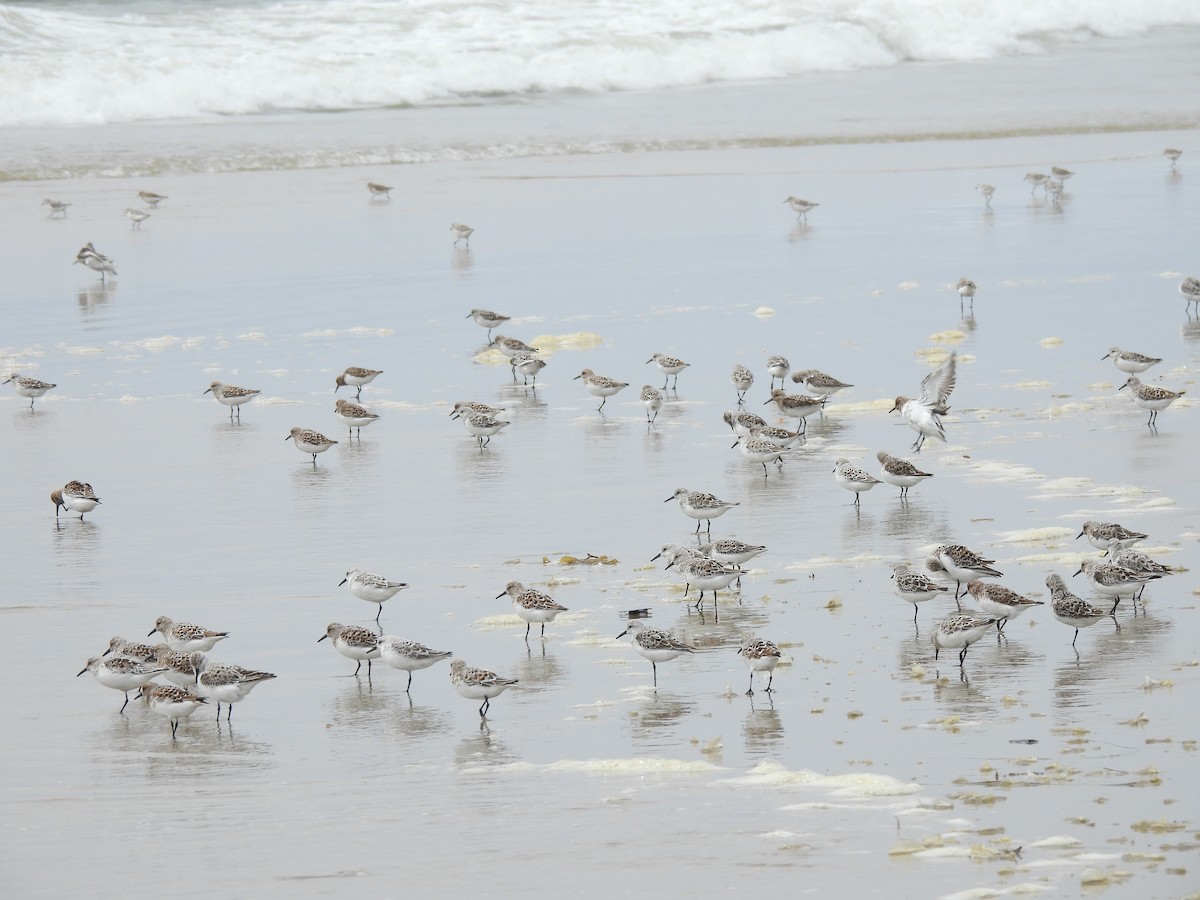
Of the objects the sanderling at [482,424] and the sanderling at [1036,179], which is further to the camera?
the sanderling at [1036,179]

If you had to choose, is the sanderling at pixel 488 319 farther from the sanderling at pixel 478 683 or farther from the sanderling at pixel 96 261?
the sanderling at pixel 478 683

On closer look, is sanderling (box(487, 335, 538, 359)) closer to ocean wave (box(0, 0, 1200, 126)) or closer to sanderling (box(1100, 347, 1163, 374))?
sanderling (box(1100, 347, 1163, 374))

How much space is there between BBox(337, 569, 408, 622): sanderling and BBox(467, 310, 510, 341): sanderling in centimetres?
924

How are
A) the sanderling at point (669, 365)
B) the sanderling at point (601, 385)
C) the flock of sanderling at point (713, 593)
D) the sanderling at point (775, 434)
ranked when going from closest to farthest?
the flock of sanderling at point (713, 593) < the sanderling at point (775, 434) < the sanderling at point (601, 385) < the sanderling at point (669, 365)

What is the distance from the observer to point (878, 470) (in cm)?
1366

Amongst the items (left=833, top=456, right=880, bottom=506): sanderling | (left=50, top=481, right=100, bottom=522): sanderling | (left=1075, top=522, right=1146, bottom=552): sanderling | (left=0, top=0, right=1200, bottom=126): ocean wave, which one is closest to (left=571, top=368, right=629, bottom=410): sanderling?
(left=833, top=456, right=880, bottom=506): sanderling

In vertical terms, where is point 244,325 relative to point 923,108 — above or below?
below

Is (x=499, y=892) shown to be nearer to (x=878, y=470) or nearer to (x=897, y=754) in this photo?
(x=897, y=754)

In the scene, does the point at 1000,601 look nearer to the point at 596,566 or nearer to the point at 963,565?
the point at 963,565

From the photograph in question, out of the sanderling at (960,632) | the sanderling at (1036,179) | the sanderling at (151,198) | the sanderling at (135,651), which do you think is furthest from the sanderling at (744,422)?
the sanderling at (151,198)

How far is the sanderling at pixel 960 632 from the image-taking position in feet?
30.1

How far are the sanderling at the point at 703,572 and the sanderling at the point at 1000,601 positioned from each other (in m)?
1.61

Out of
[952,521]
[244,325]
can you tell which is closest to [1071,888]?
[952,521]

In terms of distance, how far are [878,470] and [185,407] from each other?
754 centimetres
